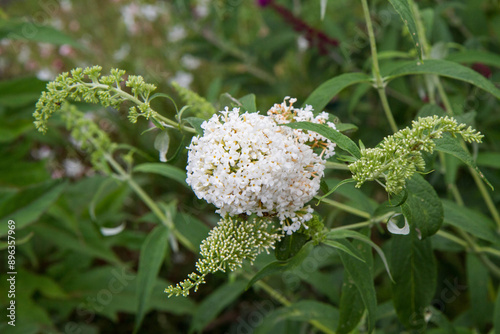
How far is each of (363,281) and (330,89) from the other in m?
0.47

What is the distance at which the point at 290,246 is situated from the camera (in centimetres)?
100

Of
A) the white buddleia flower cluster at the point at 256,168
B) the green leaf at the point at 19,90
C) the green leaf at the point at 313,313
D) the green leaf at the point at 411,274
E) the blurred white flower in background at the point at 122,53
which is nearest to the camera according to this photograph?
the white buddleia flower cluster at the point at 256,168

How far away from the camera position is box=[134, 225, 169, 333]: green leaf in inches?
54.0

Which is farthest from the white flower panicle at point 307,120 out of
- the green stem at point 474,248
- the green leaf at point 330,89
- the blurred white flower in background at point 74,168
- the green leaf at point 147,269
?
the blurred white flower in background at point 74,168

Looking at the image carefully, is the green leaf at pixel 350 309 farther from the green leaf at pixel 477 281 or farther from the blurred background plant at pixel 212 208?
the green leaf at pixel 477 281

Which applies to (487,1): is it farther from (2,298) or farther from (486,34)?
(2,298)

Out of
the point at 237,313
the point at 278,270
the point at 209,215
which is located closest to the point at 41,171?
the point at 209,215

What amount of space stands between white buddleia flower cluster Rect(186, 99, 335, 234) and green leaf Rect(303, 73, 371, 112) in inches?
7.9

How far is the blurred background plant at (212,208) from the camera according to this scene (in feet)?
5.28

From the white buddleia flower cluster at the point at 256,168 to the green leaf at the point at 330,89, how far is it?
0.20 meters

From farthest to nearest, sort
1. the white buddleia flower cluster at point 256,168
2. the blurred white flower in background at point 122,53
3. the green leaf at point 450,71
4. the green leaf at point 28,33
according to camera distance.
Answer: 1. the blurred white flower in background at point 122,53
2. the green leaf at point 28,33
3. the green leaf at point 450,71
4. the white buddleia flower cluster at point 256,168

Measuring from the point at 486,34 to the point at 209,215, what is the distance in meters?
1.61

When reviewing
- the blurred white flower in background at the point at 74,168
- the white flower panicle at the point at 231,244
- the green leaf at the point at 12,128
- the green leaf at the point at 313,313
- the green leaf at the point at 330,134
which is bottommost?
the white flower panicle at the point at 231,244

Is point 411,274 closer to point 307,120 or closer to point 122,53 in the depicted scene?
point 307,120
